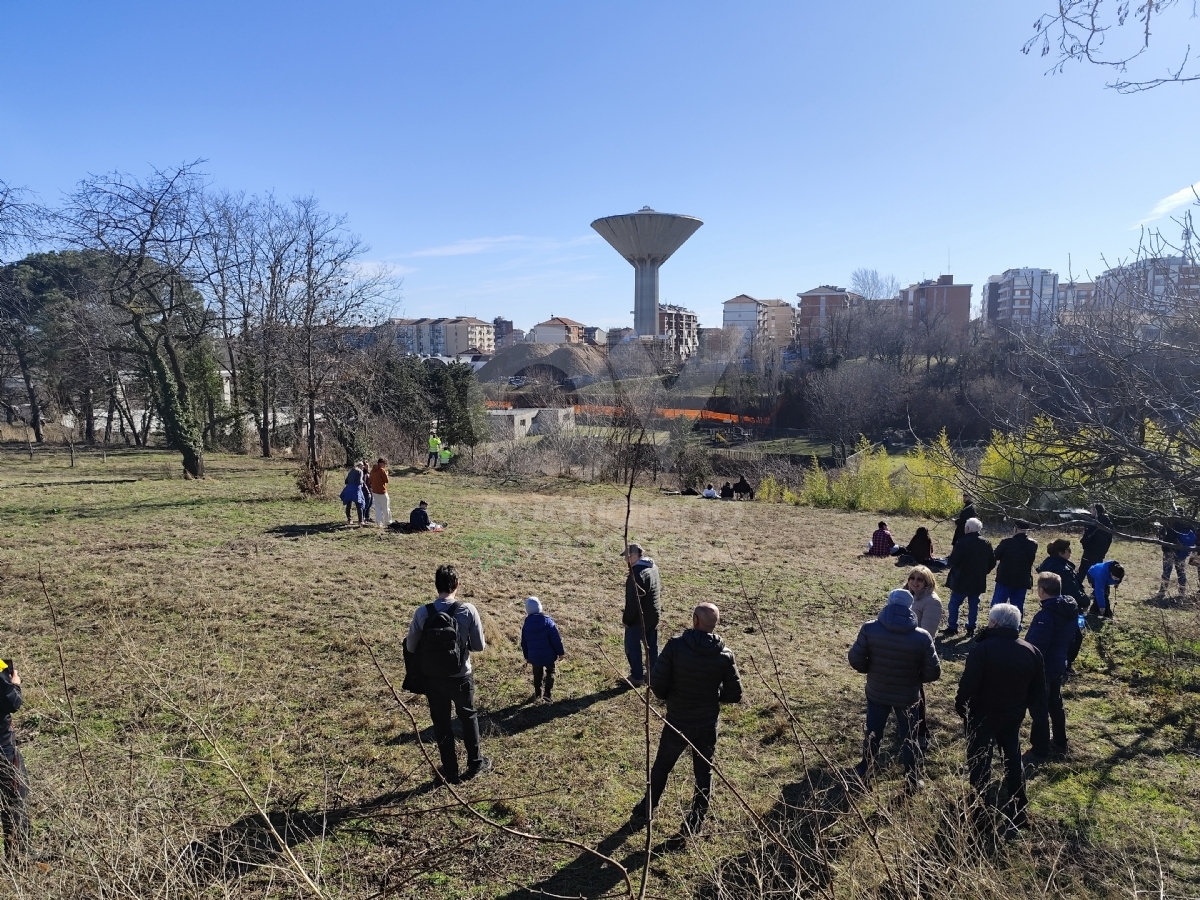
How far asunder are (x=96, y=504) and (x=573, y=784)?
12.5 metres

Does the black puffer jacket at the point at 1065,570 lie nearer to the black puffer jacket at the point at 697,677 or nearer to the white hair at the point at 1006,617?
the white hair at the point at 1006,617

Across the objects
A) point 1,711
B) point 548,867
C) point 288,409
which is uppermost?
point 288,409

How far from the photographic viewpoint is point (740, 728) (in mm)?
5652

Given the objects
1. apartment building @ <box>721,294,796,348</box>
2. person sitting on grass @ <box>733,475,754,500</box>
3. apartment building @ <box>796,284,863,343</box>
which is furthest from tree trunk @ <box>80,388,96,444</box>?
apartment building @ <box>721,294,796,348</box>

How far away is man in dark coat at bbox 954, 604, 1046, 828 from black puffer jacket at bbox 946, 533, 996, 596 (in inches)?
143

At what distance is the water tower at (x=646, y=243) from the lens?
67.0 metres

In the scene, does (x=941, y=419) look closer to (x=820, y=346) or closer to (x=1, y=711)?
(x=820, y=346)

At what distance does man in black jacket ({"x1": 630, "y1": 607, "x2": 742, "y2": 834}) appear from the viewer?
4.03 m

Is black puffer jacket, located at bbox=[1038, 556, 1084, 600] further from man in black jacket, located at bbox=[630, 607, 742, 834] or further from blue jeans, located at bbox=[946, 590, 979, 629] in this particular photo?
man in black jacket, located at bbox=[630, 607, 742, 834]

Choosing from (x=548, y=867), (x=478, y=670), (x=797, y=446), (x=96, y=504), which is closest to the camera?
(x=548, y=867)

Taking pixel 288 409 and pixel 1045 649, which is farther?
pixel 288 409

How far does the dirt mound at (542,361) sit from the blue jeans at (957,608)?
49.6 meters

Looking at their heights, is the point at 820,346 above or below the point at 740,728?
above

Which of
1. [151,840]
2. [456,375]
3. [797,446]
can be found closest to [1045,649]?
[151,840]
